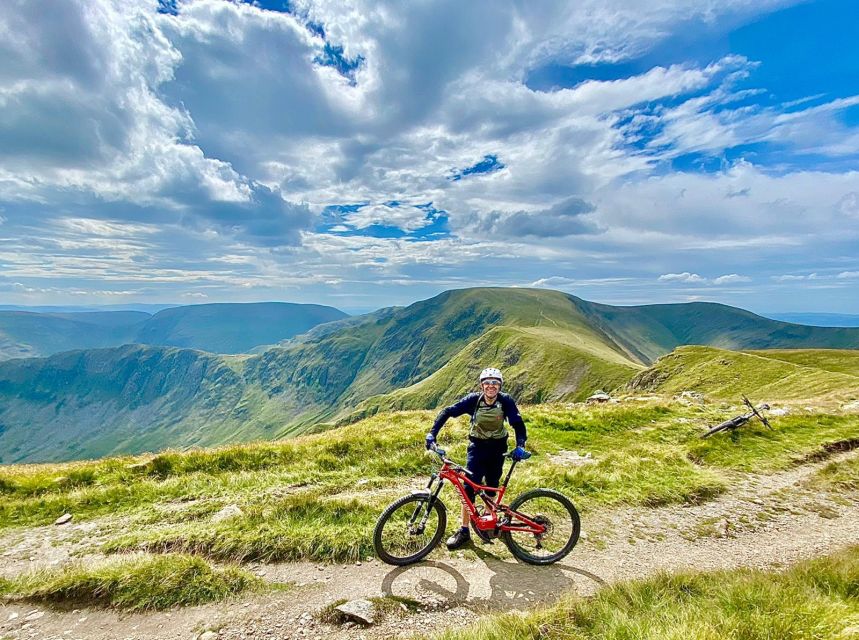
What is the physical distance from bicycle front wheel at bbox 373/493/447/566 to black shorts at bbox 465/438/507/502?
1130 millimetres

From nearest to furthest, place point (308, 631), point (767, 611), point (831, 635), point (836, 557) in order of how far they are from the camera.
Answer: point (831, 635)
point (767, 611)
point (308, 631)
point (836, 557)

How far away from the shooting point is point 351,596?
8.50 meters

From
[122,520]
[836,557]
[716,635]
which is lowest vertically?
[122,520]

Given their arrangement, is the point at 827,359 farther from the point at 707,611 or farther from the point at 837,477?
the point at 707,611

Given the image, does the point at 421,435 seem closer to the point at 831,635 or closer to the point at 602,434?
the point at 602,434

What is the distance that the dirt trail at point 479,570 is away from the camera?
7676 mm

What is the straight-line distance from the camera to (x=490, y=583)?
9.19m

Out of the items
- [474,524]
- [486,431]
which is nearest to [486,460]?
[486,431]

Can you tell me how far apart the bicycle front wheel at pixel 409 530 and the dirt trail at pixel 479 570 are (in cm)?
33

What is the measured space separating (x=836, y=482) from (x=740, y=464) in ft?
9.66

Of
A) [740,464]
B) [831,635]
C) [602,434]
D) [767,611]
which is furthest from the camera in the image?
[602,434]

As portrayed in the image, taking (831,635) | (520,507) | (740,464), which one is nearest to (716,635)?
(831,635)

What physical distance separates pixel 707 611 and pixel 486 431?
514cm

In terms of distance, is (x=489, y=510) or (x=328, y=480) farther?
(x=328, y=480)
